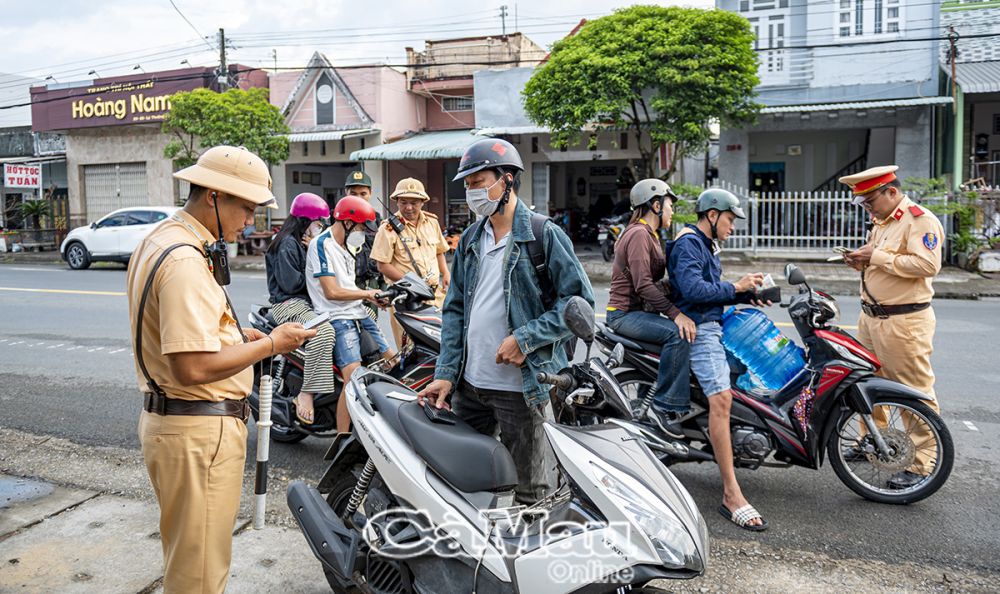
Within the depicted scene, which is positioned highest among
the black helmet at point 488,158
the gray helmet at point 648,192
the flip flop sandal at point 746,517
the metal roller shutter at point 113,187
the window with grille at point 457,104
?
the window with grille at point 457,104

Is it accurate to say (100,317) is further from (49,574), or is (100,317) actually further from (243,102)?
(243,102)

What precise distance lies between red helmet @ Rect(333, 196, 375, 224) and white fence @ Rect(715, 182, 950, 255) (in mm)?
14319

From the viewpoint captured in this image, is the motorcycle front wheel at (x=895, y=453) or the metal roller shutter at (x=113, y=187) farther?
the metal roller shutter at (x=113, y=187)

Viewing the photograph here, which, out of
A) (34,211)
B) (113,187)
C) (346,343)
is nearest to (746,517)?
(346,343)

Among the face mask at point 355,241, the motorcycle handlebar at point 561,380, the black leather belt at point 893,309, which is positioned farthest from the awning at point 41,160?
the motorcycle handlebar at point 561,380

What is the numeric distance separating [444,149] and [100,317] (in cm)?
1189

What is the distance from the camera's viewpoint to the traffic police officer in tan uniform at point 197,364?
234 cm

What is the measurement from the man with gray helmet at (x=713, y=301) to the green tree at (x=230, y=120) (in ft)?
60.1

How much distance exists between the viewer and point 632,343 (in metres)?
4.59

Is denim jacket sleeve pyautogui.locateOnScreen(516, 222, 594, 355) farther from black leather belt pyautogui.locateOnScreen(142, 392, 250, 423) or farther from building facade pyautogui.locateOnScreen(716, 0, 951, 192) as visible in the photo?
building facade pyautogui.locateOnScreen(716, 0, 951, 192)

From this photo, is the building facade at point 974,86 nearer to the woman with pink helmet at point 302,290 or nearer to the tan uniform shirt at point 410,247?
the tan uniform shirt at point 410,247

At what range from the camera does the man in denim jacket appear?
3137 millimetres

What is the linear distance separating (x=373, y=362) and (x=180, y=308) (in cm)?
280

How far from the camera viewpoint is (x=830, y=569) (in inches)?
139
